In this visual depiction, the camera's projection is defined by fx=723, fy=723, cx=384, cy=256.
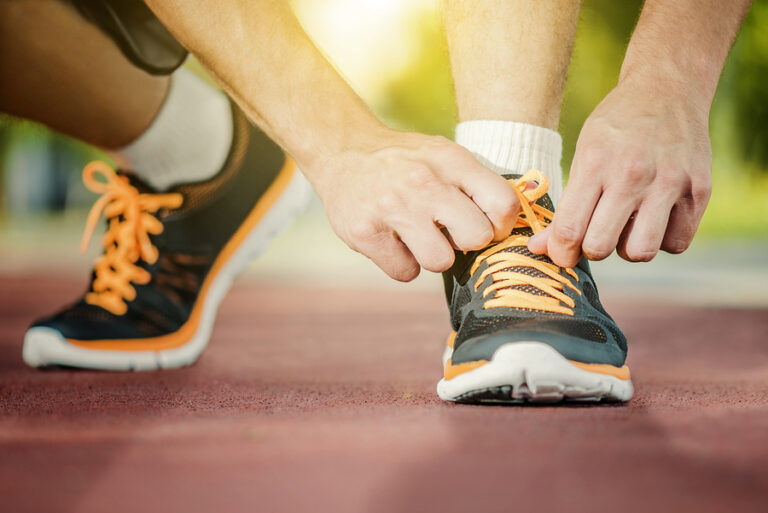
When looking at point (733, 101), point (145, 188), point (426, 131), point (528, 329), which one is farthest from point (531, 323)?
point (426, 131)

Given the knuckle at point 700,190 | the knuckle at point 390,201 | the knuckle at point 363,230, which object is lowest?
the knuckle at point 363,230

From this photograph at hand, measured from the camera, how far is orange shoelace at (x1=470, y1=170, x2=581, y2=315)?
35.0 inches

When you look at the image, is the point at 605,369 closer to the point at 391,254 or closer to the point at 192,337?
the point at 391,254

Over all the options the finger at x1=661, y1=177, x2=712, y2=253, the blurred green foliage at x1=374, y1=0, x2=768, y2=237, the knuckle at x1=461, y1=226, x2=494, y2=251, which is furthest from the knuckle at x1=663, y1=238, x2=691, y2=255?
the blurred green foliage at x1=374, y1=0, x2=768, y2=237

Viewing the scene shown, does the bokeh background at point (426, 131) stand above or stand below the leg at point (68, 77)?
above

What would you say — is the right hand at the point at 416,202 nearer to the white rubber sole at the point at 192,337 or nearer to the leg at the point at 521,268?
the leg at the point at 521,268

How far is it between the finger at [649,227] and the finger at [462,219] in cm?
16

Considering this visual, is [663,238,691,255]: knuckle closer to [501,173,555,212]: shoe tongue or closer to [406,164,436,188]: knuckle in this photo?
[501,173,555,212]: shoe tongue

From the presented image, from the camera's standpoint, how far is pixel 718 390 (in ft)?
3.29

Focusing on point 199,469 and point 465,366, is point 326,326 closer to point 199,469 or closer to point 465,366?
point 465,366

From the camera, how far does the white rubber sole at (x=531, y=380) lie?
0.79 meters

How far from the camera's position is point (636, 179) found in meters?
0.80

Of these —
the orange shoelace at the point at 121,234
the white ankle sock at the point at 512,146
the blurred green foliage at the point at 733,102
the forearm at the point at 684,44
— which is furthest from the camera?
the blurred green foliage at the point at 733,102

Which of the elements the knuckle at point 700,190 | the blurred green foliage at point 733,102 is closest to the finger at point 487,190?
the knuckle at point 700,190
